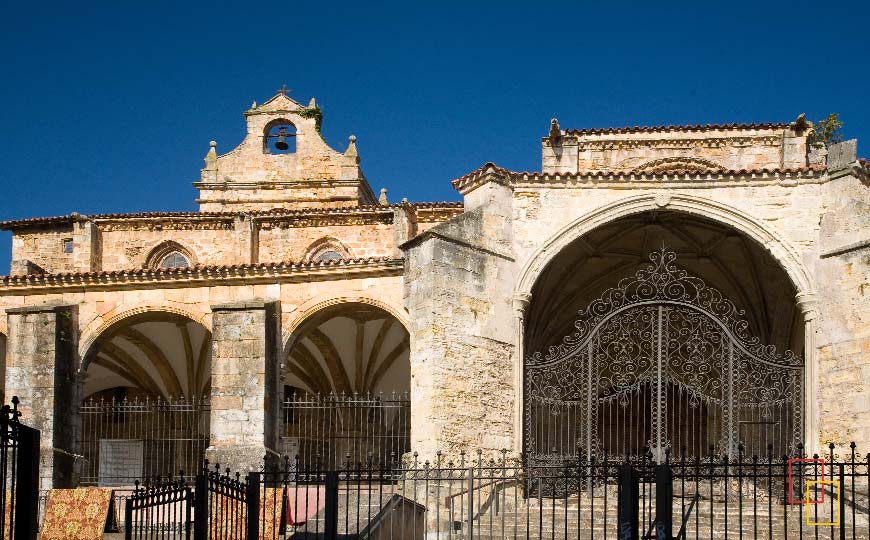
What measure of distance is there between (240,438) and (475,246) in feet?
16.3

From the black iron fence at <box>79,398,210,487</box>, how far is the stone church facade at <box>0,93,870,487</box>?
0.99ft

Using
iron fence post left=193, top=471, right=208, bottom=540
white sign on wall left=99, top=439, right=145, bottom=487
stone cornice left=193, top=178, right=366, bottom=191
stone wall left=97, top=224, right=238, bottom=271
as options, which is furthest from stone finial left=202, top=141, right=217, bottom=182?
iron fence post left=193, top=471, right=208, bottom=540

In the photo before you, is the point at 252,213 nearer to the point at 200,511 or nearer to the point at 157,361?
the point at 157,361

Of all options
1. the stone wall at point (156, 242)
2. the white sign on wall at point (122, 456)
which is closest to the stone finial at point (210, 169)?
the stone wall at point (156, 242)

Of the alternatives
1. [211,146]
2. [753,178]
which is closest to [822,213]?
[753,178]

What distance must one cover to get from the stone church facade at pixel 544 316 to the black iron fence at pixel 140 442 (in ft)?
0.99

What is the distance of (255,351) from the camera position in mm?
20906

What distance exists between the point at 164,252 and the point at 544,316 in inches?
390

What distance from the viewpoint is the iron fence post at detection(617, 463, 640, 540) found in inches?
403

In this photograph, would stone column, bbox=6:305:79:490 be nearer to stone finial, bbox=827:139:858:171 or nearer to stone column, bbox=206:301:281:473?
stone column, bbox=206:301:281:473

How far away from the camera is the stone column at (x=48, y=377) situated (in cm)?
2141

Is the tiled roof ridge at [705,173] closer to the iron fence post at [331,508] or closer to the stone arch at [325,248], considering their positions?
the stone arch at [325,248]

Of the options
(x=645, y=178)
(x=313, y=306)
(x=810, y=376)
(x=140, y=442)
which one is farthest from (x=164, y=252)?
(x=810, y=376)

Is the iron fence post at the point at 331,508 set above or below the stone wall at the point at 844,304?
below
